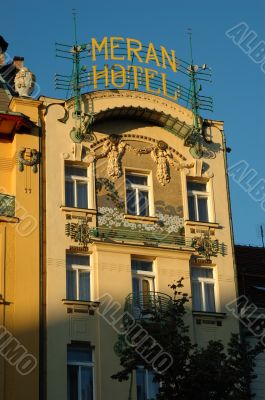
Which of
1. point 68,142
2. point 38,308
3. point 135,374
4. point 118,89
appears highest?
point 118,89

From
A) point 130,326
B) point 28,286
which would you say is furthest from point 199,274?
point 28,286

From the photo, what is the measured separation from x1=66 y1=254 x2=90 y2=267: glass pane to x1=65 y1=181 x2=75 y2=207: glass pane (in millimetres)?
1820

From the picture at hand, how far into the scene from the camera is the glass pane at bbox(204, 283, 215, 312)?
1342 inches

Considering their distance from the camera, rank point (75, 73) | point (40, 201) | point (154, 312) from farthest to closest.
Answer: point (75, 73)
point (40, 201)
point (154, 312)

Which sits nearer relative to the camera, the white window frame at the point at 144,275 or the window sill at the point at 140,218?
the white window frame at the point at 144,275

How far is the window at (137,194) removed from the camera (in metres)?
34.7

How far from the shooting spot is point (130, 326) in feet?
103

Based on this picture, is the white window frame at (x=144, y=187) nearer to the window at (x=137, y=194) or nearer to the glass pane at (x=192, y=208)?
the window at (x=137, y=194)

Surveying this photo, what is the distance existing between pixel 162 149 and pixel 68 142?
357 cm

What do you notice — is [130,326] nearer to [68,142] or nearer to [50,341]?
[50,341]

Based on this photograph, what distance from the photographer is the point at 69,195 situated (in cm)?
3400

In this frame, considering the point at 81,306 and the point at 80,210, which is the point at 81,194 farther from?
the point at 81,306

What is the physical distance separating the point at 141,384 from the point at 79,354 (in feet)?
7.19

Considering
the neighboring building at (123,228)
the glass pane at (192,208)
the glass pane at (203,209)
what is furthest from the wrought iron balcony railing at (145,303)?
the glass pane at (203,209)
